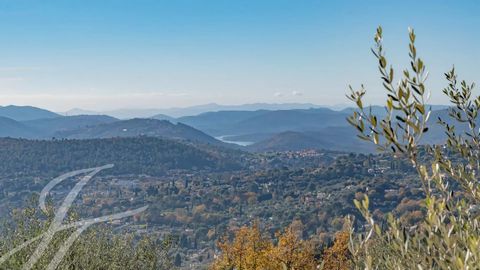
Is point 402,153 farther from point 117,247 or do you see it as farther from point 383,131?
point 117,247

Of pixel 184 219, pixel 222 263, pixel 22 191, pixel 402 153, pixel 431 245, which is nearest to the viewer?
pixel 431 245

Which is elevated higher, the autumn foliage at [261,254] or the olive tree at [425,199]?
the olive tree at [425,199]

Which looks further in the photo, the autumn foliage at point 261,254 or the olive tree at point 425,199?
the autumn foliage at point 261,254

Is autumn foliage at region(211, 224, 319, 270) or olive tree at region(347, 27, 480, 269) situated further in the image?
autumn foliage at region(211, 224, 319, 270)

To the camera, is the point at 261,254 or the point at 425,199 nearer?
the point at 425,199

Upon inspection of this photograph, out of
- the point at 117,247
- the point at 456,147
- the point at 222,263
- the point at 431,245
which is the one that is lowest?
the point at 222,263

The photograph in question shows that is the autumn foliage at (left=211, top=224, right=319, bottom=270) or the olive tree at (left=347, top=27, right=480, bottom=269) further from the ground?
the olive tree at (left=347, top=27, right=480, bottom=269)

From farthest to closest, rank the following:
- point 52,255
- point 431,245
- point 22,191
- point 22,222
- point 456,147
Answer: point 22,191 < point 22,222 < point 52,255 < point 456,147 < point 431,245

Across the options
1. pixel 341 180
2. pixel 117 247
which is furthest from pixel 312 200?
pixel 117 247

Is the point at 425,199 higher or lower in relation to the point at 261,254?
higher

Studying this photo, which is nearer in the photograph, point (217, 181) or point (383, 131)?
point (383, 131)

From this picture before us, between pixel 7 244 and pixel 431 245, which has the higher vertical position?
pixel 431 245
